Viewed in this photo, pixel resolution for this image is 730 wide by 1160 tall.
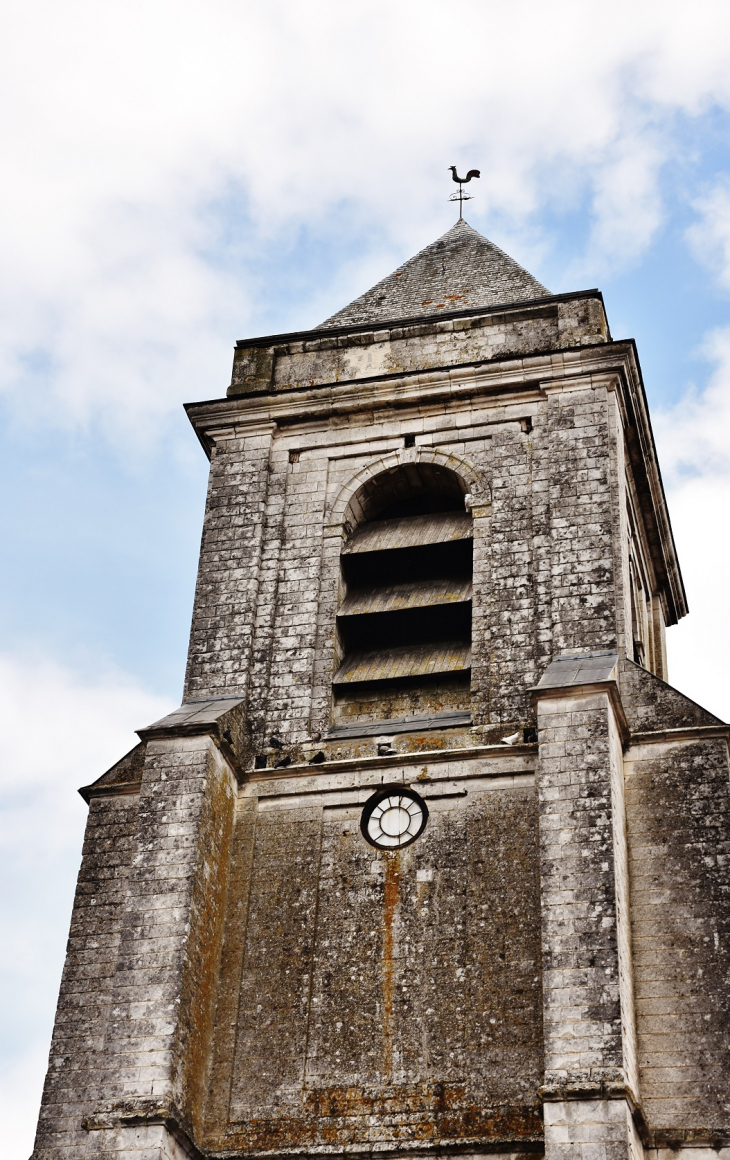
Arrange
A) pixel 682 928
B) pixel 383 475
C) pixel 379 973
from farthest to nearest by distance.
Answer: pixel 383 475
pixel 379 973
pixel 682 928

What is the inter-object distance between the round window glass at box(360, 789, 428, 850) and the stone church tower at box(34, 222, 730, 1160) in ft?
0.09

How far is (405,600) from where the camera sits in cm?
1717

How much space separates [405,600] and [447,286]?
493cm

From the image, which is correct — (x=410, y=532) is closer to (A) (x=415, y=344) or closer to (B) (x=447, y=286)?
(A) (x=415, y=344)

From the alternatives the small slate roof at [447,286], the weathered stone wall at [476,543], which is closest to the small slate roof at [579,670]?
the weathered stone wall at [476,543]

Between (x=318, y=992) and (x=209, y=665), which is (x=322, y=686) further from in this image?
(x=318, y=992)

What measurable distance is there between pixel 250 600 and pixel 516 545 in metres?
2.77

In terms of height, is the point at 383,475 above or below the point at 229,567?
above

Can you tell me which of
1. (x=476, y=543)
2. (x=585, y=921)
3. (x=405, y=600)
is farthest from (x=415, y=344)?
(x=585, y=921)

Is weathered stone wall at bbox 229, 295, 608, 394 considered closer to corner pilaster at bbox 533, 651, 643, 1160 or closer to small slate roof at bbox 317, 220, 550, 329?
small slate roof at bbox 317, 220, 550, 329

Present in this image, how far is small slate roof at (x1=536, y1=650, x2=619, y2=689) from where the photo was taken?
578 inches

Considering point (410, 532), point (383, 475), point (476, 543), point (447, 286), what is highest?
point (447, 286)

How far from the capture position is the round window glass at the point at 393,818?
15070 millimetres

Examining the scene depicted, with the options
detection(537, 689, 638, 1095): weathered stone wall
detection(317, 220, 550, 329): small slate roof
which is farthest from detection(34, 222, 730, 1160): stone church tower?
detection(317, 220, 550, 329): small slate roof
